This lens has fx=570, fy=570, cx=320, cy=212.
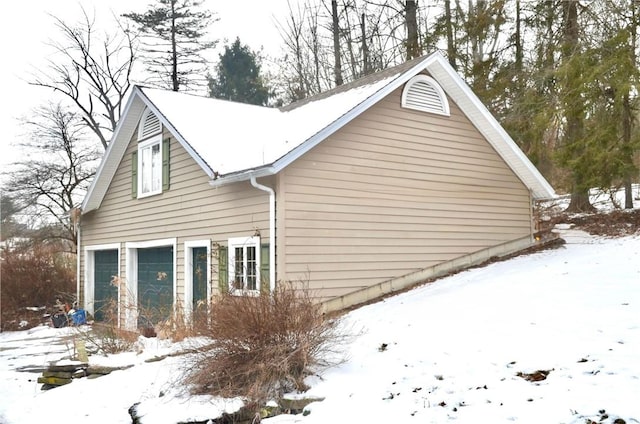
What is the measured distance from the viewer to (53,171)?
23.4 m

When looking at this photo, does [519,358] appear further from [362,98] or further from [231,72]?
[231,72]

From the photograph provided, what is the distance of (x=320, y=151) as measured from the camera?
10.2 meters

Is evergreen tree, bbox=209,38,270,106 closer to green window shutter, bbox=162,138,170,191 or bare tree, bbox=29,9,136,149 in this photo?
bare tree, bbox=29,9,136,149

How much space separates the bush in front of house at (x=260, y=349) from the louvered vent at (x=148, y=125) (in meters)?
8.08

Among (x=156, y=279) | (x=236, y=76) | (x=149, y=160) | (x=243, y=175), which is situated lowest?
(x=156, y=279)

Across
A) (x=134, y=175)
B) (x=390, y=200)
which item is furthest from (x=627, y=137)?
(x=134, y=175)

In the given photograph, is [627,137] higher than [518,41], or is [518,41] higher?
[518,41]

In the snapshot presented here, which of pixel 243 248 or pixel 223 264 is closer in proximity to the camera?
pixel 243 248

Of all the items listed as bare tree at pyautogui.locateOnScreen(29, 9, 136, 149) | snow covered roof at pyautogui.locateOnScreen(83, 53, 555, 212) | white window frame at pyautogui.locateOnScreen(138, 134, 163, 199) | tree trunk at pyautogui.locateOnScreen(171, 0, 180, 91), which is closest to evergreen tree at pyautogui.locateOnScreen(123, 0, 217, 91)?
tree trunk at pyautogui.locateOnScreen(171, 0, 180, 91)

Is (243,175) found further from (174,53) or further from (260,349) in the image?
(174,53)

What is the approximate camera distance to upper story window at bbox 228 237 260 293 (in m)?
10.1

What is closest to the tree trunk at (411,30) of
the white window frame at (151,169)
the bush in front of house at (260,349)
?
the white window frame at (151,169)

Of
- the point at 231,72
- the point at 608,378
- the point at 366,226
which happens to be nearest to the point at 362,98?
the point at 366,226

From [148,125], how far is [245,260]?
18.2ft
